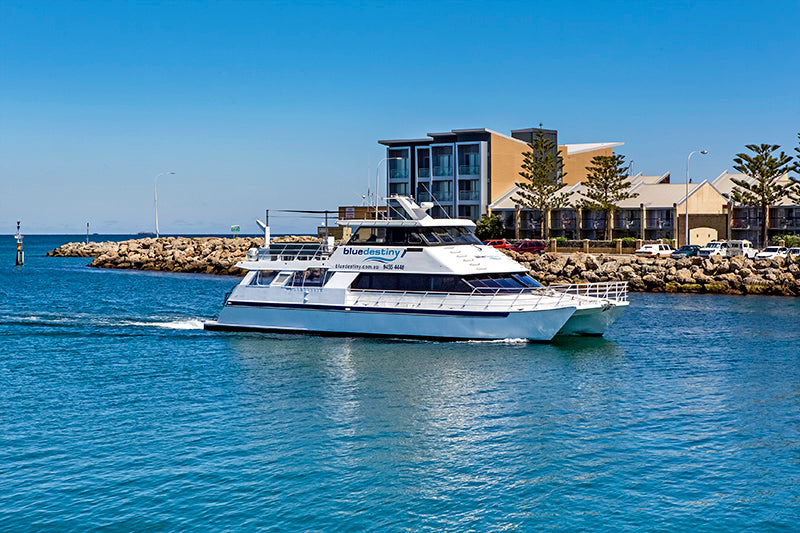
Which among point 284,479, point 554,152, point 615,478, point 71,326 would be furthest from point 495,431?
point 554,152

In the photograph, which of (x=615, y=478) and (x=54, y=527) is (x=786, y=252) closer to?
(x=615, y=478)

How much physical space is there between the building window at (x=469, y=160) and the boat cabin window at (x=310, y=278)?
5274 cm

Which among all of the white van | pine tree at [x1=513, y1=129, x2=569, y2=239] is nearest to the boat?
the white van

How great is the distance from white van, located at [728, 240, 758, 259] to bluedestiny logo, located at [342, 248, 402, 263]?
39427 mm

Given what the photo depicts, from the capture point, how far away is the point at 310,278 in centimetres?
3153

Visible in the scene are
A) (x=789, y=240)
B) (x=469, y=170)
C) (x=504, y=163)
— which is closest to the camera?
(x=789, y=240)

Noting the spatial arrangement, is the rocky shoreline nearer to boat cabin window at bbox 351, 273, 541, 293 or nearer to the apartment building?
the apartment building

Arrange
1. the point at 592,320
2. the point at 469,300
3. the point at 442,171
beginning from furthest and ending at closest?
the point at 442,171 → the point at 592,320 → the point at 469,300

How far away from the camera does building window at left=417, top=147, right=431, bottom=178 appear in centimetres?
8325

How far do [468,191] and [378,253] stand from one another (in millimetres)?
54266

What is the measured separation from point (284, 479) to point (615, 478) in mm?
6385

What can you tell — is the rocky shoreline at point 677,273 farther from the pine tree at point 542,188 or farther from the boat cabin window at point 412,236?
the boat cabin window at point 412,236

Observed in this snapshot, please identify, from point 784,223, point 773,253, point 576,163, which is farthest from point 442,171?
point 773,253

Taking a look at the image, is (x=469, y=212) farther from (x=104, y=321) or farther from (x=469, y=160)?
(x=104, y=321)
